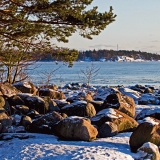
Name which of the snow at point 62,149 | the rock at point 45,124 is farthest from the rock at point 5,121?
the snow at point 62,149

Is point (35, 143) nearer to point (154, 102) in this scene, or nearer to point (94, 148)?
point (94, 148)

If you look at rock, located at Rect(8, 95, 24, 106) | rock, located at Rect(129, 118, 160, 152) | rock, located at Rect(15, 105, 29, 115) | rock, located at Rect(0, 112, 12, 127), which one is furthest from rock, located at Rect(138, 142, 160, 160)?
rock, located at Rect(8, 95, 24, 106)

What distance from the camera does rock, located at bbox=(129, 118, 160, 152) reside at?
5887 millimetres

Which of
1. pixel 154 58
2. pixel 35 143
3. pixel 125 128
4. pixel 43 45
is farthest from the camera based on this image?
pixel 154 58

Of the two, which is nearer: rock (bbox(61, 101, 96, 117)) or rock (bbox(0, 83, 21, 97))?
rock (bbox(61, 101, 96, 117))

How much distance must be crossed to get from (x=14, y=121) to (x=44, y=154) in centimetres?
258

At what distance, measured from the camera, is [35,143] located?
582 cm

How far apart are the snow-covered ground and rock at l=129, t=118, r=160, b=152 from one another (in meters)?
0.15

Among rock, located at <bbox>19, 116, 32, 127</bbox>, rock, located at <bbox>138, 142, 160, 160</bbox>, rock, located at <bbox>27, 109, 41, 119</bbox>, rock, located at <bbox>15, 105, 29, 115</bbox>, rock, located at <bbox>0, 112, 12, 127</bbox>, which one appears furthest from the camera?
rock, located at <bbox>15, 105, 29, 115</bbox>

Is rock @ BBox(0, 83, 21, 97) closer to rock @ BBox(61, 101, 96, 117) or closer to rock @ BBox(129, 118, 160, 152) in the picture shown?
rock @ BBox(61, 101, 96, 117)

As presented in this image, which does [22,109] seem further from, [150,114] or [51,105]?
[150,114]

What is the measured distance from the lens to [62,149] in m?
5.50

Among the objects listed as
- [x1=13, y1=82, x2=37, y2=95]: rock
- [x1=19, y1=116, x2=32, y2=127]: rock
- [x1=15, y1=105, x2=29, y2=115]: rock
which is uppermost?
[x1=13, y1=82, x2=37, y2=95]: rock

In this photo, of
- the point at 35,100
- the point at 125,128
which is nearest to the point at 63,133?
the point at 125,128
